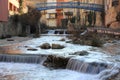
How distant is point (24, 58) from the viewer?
17672 millimetres

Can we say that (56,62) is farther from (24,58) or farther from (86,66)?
(86,66)

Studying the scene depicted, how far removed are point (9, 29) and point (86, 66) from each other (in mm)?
25053

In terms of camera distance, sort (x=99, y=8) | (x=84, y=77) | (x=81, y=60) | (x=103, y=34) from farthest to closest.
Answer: (x=99, y=8)
(x=103, y=34)
(x=81, y=60)
(x=84, y=77)

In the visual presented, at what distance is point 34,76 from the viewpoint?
13828mm

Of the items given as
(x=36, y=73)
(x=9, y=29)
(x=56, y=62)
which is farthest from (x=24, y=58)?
(x=9, y=29)

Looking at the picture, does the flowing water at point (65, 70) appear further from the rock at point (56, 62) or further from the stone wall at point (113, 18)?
the stone wall at point (113, 18)

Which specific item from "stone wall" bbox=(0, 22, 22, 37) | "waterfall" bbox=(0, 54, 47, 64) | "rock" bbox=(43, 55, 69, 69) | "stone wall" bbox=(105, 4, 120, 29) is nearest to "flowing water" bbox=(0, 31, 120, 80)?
"waterfall" bbox=(0, 54, 47, 64)

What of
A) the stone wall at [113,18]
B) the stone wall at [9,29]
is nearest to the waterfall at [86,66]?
the stone wall at [9,29]

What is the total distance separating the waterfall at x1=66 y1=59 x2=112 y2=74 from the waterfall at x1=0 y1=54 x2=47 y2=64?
2217mm

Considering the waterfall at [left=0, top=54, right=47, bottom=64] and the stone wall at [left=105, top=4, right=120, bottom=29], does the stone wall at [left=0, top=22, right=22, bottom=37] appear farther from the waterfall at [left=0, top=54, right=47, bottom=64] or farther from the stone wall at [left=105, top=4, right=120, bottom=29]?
the waterfall at [left=0, top=54, right=47, bottom=64]

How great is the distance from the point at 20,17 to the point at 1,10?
9.91m

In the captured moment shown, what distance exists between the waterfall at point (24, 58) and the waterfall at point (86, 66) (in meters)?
2.22

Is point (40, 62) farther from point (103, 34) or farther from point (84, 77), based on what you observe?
point (103, 34)

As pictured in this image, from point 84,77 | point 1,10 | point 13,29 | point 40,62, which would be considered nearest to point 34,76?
→ point 84,77
